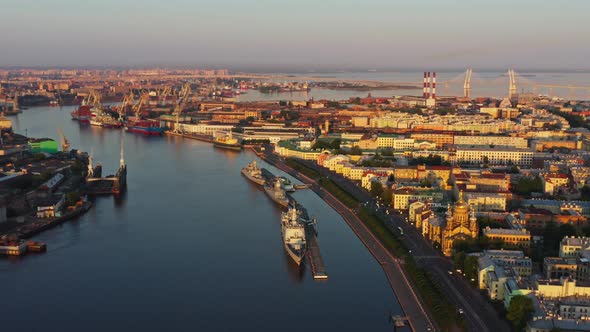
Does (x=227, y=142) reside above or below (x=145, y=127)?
below

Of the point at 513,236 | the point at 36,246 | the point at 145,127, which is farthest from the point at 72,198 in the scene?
the point at 145,127

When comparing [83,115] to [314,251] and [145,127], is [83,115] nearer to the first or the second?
[145,127]

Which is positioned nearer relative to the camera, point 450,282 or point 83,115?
point 450,282

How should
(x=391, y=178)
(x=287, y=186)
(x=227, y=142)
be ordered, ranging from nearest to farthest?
1. (x=287, y=186)
2. (x=391, y=178)
3. (x=227, y=142)

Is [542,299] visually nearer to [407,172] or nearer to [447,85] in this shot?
[407,172]

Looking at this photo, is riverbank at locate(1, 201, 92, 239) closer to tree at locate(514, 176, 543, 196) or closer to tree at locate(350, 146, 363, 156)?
tree at locate(350, 146, 363, 156)

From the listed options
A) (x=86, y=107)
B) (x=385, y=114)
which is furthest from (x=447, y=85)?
(x=86, y=107)
